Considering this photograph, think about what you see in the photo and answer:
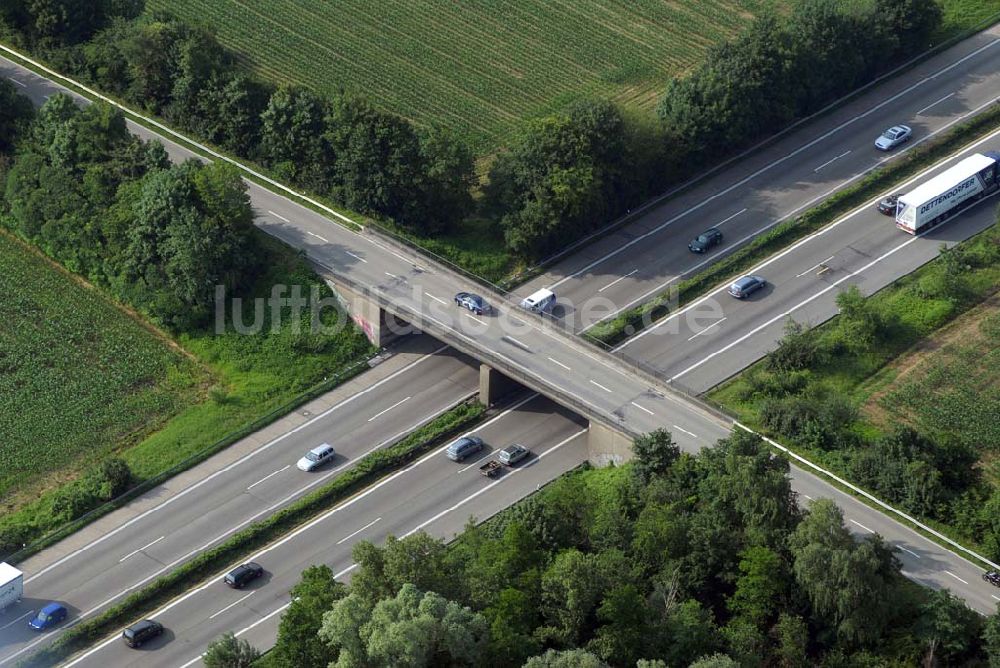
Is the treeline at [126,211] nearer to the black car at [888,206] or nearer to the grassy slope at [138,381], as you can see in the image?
the grassy slope at [138,381]

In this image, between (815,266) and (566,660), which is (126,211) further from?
(566,660)

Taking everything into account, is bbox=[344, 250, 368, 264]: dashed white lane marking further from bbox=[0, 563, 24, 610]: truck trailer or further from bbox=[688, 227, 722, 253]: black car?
bbox=[0, 563, 24, 610]: truck trailer

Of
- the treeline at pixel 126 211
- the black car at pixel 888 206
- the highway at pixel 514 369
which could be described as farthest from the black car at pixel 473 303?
the black car at pixel 888 206

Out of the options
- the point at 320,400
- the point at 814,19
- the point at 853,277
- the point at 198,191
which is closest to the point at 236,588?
the point at 320,400

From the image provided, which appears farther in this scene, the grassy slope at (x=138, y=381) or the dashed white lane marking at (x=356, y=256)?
the dashed white lane marking at (x=356, y=256)

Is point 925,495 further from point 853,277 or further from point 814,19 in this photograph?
point 814,19

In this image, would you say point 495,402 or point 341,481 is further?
point 495,402

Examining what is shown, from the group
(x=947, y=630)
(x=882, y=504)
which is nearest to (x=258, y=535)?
(x=882, y=504)
